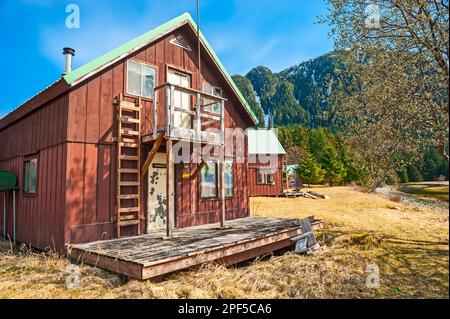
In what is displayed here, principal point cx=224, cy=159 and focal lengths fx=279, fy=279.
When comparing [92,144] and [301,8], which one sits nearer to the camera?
[92,144]

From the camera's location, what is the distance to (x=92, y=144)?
7.64m

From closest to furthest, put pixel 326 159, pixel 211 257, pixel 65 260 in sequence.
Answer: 1. pixel 211 257
2. pixel 65 260
3. pixel 326 159

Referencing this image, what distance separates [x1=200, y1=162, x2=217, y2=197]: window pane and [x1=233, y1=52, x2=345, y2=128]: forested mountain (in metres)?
→ 113

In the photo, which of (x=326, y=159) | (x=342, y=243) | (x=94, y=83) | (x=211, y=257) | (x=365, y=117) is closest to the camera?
(x=211, y=257)

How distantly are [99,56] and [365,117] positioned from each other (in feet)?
27.4

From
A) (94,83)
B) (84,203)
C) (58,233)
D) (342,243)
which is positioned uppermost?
(94,83)

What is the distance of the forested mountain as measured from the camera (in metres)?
135

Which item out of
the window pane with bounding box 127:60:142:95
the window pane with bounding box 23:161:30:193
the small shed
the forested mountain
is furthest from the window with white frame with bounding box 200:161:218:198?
the forested mountain

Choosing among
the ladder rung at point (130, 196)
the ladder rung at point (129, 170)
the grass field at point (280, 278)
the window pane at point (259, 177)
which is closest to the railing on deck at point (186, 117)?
the ladder rung at point (129, 170)

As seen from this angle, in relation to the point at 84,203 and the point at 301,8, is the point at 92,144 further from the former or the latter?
the point at 301,8

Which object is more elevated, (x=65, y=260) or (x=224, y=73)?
(x=224, y=73)

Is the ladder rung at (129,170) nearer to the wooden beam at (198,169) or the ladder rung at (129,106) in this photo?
the ladder rung at (129,106)

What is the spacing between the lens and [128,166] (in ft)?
27.1
